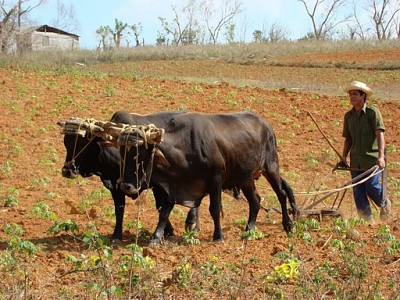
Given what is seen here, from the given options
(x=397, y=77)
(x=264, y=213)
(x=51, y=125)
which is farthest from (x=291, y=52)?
(x=264, y=213)

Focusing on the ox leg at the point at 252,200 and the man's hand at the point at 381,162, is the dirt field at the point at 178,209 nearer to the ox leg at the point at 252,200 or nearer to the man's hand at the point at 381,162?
the ox leg at the point at 252,200

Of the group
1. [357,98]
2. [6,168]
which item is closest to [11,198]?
[6,168]

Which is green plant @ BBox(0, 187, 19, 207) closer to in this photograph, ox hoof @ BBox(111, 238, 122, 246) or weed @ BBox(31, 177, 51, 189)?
weed @ BBox(31, 177, 51, 189)

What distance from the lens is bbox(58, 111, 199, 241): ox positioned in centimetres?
752

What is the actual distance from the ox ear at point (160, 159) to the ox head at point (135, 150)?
0.41 ft

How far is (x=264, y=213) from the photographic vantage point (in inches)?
405

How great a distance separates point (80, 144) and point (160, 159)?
3.15 ft

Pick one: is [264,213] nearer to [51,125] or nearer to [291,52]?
[51,125]

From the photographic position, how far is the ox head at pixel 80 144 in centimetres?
748

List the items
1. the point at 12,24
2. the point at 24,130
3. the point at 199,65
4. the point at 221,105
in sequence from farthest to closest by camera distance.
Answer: the point at 12,24 < the point at 199,65 < the point at 221,105 < the point at 24,130

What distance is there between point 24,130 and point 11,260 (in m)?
10.8

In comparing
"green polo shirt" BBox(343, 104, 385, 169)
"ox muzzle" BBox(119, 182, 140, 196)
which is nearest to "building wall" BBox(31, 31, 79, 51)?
"green polo shirt" BBox(343, 104, 385, 169)

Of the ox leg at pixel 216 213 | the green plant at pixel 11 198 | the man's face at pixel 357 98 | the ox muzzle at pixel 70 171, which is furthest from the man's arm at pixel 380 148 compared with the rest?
the green plant at pixel 11 198

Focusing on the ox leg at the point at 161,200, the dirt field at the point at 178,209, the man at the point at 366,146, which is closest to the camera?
the dirt field at the point at 178,209
